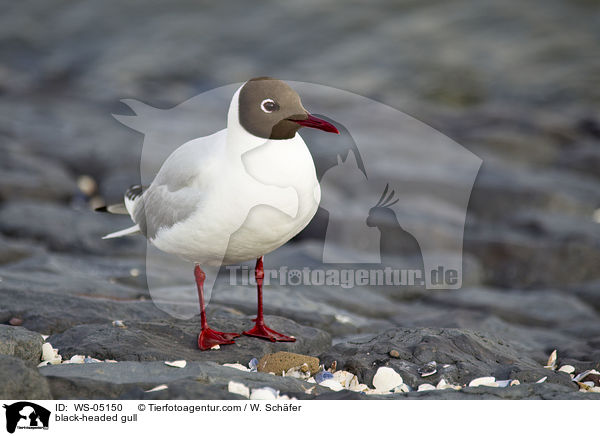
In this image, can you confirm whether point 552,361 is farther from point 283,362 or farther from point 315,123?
point 315,123

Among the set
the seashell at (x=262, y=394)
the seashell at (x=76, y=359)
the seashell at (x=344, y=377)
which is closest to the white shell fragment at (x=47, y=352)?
the seashell at (x=76, y=359)

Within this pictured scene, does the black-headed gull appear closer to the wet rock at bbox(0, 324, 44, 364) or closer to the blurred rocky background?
the blurred rocky background

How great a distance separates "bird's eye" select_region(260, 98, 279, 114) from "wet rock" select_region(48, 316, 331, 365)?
1.41 m

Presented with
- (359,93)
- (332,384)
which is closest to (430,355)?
(332,384)

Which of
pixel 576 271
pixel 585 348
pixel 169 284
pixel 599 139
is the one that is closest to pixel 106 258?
pixel 169 284

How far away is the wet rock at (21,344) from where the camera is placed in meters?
3.89

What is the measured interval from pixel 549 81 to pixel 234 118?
54.0 feet

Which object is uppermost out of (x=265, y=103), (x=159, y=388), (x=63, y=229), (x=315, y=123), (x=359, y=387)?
(x=265, y=103)

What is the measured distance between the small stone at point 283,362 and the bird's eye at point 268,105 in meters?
1.35

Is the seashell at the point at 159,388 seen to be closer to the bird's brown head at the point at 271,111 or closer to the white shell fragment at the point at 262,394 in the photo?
the white shell fragment at the point at 262,394

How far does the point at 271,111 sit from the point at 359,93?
1490 cm

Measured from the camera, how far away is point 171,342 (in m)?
4.36
